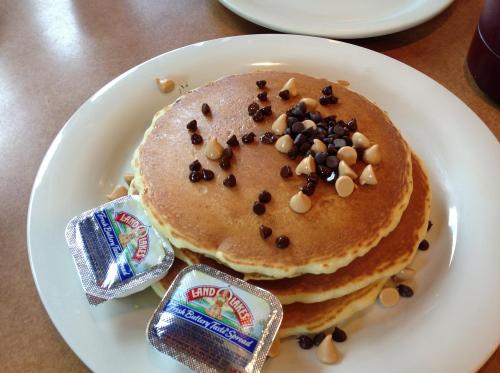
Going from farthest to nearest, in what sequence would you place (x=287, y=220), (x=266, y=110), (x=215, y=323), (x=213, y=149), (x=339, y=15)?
(x=339, y=15) → (x=266, y=110) → (x=213, y=149) → (x=287, y=220) → (x=215, y=323)

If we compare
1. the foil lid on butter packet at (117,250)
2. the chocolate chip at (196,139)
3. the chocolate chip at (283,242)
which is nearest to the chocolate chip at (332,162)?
the chocolate chip at (283,242)

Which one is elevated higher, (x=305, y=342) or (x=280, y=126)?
(x=280, y=126)

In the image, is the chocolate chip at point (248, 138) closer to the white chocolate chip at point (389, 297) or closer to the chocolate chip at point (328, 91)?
the chocolate chip at point (328, 91)

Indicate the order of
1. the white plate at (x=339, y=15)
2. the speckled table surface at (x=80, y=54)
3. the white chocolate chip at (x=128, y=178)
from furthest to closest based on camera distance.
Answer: the white plate at (x=339, y=15) < the speckled table surface at (x=80, y=54) < the white chocolate chip at (x=128, y=178)

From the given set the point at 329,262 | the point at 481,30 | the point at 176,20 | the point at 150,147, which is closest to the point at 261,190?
the point at 329,262

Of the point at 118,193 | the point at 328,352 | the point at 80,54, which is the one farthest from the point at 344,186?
the point at 80,54

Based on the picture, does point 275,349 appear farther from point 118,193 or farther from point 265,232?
point 118,193

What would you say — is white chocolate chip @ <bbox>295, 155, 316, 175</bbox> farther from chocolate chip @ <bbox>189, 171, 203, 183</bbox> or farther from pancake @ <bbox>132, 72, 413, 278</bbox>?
chocolate chip @ <bbox>189, 171, 203, 183</bbox>
